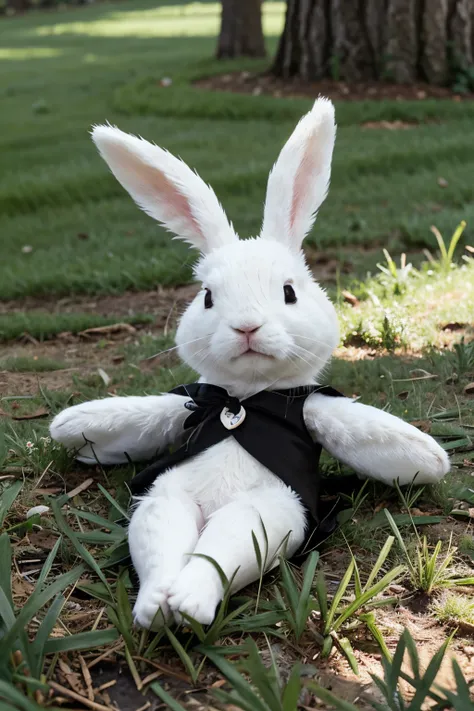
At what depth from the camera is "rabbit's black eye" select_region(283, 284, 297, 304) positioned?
8.66 feet

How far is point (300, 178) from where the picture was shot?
2.93m

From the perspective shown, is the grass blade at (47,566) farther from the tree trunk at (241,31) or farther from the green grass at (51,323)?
the tree trunk at (241,31)

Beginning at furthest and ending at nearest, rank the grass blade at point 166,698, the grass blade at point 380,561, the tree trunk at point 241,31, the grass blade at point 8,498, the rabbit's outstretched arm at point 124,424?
the tree trunk at point 241,31
the rabbit's outstretched arm at point 124,424
the grass blade at point 8,498
the grass blade at point 380,561
the grass blade at point 166,698

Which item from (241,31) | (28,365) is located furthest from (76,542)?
(241,31)

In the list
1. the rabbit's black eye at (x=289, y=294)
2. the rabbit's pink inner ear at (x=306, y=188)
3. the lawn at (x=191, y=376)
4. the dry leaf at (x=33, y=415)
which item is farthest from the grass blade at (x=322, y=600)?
the dry leaf at (x=33, y=415)

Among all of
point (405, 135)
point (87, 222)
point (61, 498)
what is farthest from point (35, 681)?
point (405, 135)

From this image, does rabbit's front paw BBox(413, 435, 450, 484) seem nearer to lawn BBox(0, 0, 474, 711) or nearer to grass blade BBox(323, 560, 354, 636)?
lawn BBox(0, 0, 474, 711)

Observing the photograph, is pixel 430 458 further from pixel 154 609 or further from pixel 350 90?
pixel 350 90

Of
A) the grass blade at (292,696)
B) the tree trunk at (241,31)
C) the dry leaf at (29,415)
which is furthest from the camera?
the tree trunk at (241,31)

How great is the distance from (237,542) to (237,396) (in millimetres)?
574

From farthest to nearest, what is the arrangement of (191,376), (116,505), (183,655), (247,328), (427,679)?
(191,376) < (116,505) < (247,328) < (183,655) < (427,679)

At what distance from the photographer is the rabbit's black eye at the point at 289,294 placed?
2639mm

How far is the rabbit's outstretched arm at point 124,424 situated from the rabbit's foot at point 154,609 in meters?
0.83

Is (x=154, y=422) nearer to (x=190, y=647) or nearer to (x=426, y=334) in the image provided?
(x=190, y=647)
